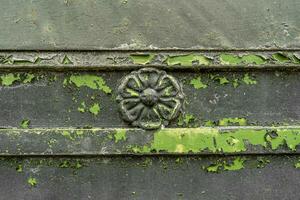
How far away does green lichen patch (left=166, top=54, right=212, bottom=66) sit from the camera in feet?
6.00

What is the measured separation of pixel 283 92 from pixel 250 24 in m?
0.26

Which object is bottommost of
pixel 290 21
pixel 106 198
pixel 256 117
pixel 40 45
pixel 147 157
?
pixel 106 198

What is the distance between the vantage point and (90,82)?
72.1 inches

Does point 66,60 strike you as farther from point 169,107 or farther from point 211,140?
point 211,140

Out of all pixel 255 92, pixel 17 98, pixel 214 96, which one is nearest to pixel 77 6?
pixel 17 98

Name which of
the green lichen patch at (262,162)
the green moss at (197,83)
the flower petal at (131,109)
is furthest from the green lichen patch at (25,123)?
the green lichen patch at (262,162)

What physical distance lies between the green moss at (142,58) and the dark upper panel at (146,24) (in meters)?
0.03

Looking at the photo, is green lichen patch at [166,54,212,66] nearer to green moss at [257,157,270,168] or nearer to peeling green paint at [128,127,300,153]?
peeling green paint at [128,127,300,153]

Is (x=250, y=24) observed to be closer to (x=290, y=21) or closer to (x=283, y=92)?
(x=290, y=21)

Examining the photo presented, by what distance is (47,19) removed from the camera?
185cm

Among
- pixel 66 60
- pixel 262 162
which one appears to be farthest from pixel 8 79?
pixel 262 162

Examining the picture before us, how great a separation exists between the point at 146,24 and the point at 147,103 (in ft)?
0.89

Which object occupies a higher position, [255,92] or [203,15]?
[203,15]

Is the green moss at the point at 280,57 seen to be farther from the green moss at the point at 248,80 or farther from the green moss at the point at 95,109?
the green moss at the point at 95,109
